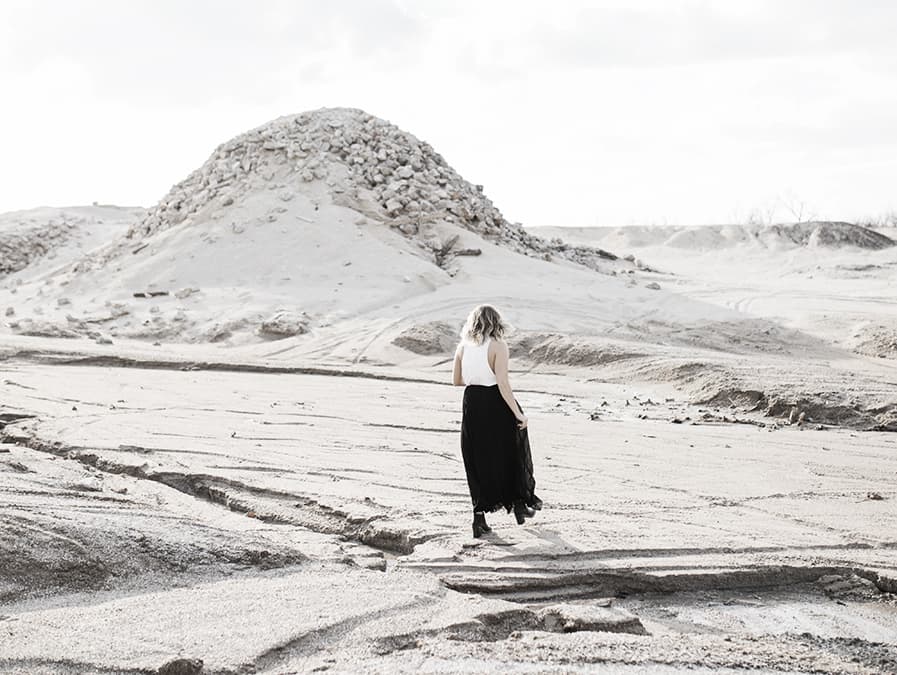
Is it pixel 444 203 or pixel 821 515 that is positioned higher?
pixel 444 203

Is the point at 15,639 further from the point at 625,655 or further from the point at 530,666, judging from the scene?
the point at 625,655

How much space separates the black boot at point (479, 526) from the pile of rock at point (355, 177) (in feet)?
50.4

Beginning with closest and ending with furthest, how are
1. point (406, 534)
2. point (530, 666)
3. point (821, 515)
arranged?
point (530, 666), point (406, 534), point (821, 515)

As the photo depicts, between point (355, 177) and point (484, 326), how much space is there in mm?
17182

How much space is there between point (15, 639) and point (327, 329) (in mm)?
12119

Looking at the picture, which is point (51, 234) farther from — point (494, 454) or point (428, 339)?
point (494, 454)

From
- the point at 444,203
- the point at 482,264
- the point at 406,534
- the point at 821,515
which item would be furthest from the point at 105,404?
the point at 444,203

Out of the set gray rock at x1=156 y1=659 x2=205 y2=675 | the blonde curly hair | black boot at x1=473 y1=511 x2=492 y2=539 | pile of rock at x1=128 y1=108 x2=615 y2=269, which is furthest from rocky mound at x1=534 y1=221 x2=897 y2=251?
gray rock at x1=156 y1=659 x2=205 y2=675

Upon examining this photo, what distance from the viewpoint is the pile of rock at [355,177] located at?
20969 mm

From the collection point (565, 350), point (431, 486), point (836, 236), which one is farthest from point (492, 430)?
point (836, 236)

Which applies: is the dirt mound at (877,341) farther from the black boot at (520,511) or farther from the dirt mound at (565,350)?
the black boot at (520,511)

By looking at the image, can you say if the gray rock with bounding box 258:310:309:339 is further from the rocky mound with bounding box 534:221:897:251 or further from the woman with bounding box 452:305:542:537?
the rocky mound with bounding box 534:221:897:251

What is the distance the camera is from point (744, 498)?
5734mm

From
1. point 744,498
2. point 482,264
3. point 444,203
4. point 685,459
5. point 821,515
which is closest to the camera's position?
point 821,515
